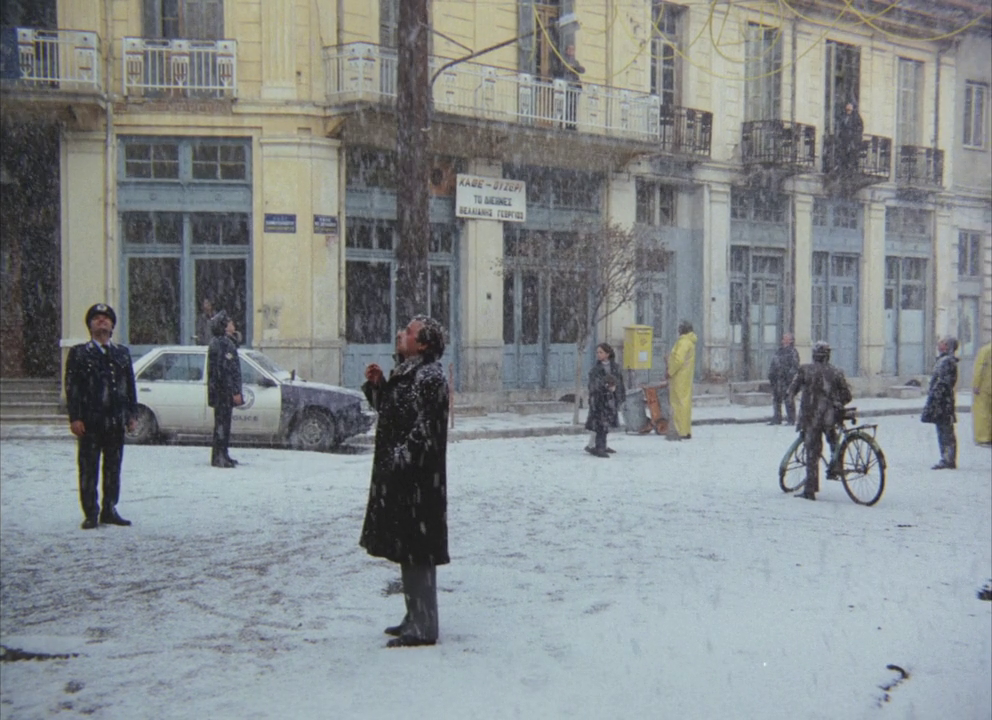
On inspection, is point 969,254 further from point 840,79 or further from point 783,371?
point 783,371

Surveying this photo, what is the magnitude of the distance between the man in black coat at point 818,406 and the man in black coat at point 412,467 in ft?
19.6

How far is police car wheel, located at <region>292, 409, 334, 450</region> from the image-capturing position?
14.6 metres

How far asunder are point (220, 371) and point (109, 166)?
8045 millimetres

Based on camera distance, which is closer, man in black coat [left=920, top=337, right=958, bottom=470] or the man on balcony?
man in black coat [left=920, top=337, right=958, bottom=470]

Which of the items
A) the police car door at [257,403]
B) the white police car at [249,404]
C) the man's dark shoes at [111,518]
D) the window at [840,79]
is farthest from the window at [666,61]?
the man's dark shoes at [111,518]

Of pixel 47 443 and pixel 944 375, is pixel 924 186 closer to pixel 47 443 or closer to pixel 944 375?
pixel 944 375

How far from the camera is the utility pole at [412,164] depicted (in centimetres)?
765

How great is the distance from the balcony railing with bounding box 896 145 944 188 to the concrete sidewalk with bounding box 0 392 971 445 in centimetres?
686

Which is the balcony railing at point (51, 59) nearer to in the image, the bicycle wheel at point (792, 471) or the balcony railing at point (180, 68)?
the balcony railing at point (180, 68)

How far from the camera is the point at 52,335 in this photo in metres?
19.4

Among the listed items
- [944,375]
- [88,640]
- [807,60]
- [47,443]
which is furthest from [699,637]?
[807,60]

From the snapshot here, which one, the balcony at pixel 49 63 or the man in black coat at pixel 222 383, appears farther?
the balcony at pixel 49 63

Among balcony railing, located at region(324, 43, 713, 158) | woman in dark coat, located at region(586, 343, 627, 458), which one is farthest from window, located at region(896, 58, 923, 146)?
woman in dark coat, located at region(586, 343, 627, 458)

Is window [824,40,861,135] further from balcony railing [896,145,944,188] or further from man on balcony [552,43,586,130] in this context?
man on balcony [552,43,586,130]
